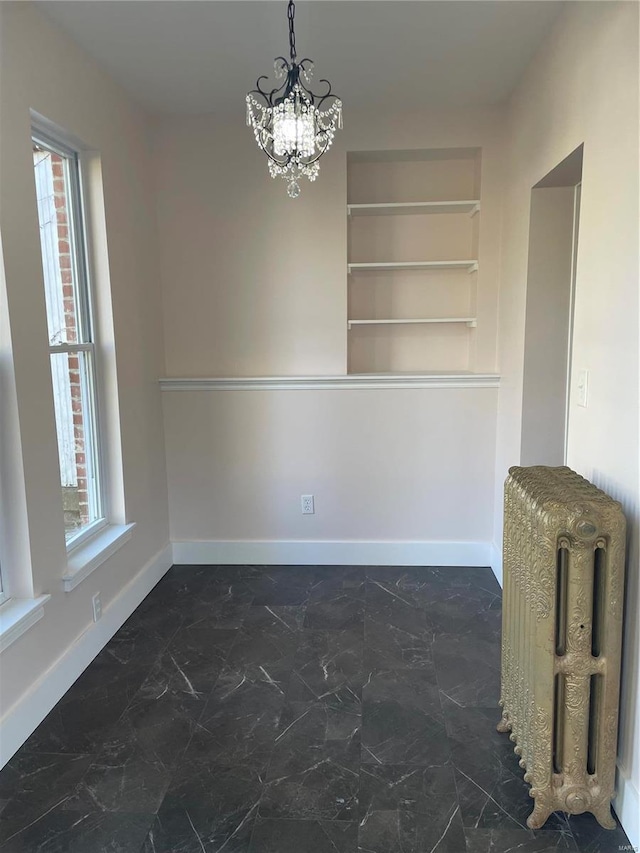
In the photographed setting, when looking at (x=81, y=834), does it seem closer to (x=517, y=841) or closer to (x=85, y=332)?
(x=517, y=841)

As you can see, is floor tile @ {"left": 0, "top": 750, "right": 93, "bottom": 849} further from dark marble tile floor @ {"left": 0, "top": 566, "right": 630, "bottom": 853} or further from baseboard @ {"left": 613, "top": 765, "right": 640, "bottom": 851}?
baseboard @ {"left": 613, "top": 765, "right": 640, "bottom": 851}

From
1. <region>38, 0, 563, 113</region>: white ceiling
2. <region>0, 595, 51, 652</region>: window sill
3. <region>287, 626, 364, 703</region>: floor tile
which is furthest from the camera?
<region>287, 626, 364, 703</region>: floor tile

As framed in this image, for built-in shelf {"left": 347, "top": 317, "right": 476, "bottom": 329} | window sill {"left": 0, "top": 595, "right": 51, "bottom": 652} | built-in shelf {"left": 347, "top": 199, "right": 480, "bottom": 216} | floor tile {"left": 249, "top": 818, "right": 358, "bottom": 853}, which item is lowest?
floor tile {"left": 249, "top": 818, "right": 358, "bottom": 853}

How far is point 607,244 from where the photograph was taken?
1767mm

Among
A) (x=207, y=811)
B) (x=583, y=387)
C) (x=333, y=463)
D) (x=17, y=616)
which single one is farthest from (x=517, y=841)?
(x=333, y=463)

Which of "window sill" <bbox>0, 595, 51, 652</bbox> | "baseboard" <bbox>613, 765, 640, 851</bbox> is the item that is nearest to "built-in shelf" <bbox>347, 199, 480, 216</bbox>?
"window sill" <bbox>0, 595, 51, 652</bbox>

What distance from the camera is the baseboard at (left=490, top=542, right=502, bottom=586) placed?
323 cm

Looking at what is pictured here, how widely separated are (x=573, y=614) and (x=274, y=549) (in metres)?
2.27

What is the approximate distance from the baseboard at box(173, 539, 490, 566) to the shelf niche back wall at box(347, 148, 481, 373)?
1.12 m

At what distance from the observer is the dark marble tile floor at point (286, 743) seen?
165 centimetres

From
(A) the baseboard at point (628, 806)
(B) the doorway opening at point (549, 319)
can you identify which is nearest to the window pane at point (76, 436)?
(B) the doorway opening at point (549, 319)

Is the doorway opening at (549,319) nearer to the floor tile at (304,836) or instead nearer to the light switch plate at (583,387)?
the light switch plate at (583,387)

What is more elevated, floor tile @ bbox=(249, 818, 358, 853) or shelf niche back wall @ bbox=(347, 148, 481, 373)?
shelf niche back wall @ bbox=(347, 148, 481, 373)

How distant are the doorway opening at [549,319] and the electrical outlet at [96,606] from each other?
2158 mm
